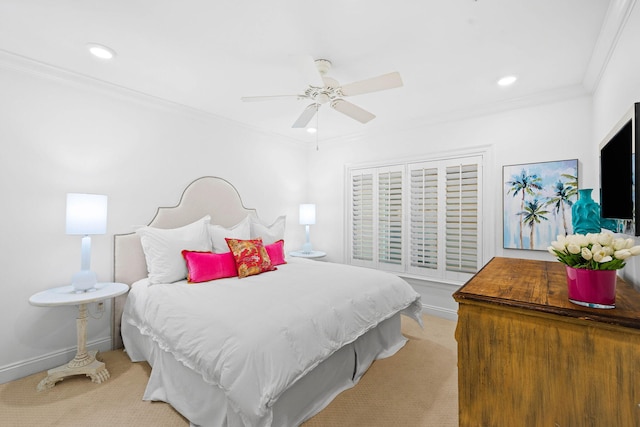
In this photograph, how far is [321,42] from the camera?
2.12 meters

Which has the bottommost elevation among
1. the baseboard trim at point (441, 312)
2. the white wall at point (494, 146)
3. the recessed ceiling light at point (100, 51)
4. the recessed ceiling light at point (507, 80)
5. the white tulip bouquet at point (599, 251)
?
the baseboard trim at point (441, 312)

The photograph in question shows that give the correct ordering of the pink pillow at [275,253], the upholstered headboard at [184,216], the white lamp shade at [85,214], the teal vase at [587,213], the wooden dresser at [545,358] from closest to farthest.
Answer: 1. the wooden dresser at [545,358]
2. the teal vase at [587,213]
3. the white lamp shade at [85,214]
4. the upholstered headboard at [184,216]
5. the pink pillow at [275,253]

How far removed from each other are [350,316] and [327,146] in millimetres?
3253

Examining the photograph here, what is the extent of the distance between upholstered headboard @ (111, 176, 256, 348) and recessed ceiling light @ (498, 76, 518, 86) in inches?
127

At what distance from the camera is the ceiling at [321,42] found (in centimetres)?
180

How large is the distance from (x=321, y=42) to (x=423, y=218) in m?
2.57

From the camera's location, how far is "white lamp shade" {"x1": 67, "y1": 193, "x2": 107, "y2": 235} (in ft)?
7.66

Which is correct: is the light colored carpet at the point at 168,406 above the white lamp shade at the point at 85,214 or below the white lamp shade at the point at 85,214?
below

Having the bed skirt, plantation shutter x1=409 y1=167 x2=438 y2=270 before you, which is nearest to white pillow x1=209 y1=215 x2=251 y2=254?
the bed skirt

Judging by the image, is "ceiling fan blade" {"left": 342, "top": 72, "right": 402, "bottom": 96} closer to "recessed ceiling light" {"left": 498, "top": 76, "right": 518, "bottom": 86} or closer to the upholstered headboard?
"recessed ceiling light" {"left": 498, "top": 76, "right": 518, "bottom": 86}

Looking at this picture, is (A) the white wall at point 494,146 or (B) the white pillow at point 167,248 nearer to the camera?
(B) the white pillow at point 167,248

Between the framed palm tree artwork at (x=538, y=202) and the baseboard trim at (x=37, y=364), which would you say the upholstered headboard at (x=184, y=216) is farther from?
the framed palm tree artwork at (x=538, y=202)

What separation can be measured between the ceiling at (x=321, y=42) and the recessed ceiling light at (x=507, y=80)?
5 centimetres

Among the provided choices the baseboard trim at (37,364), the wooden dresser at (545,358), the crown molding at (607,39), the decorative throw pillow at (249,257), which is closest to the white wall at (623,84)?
the crown molding at (607,39)
